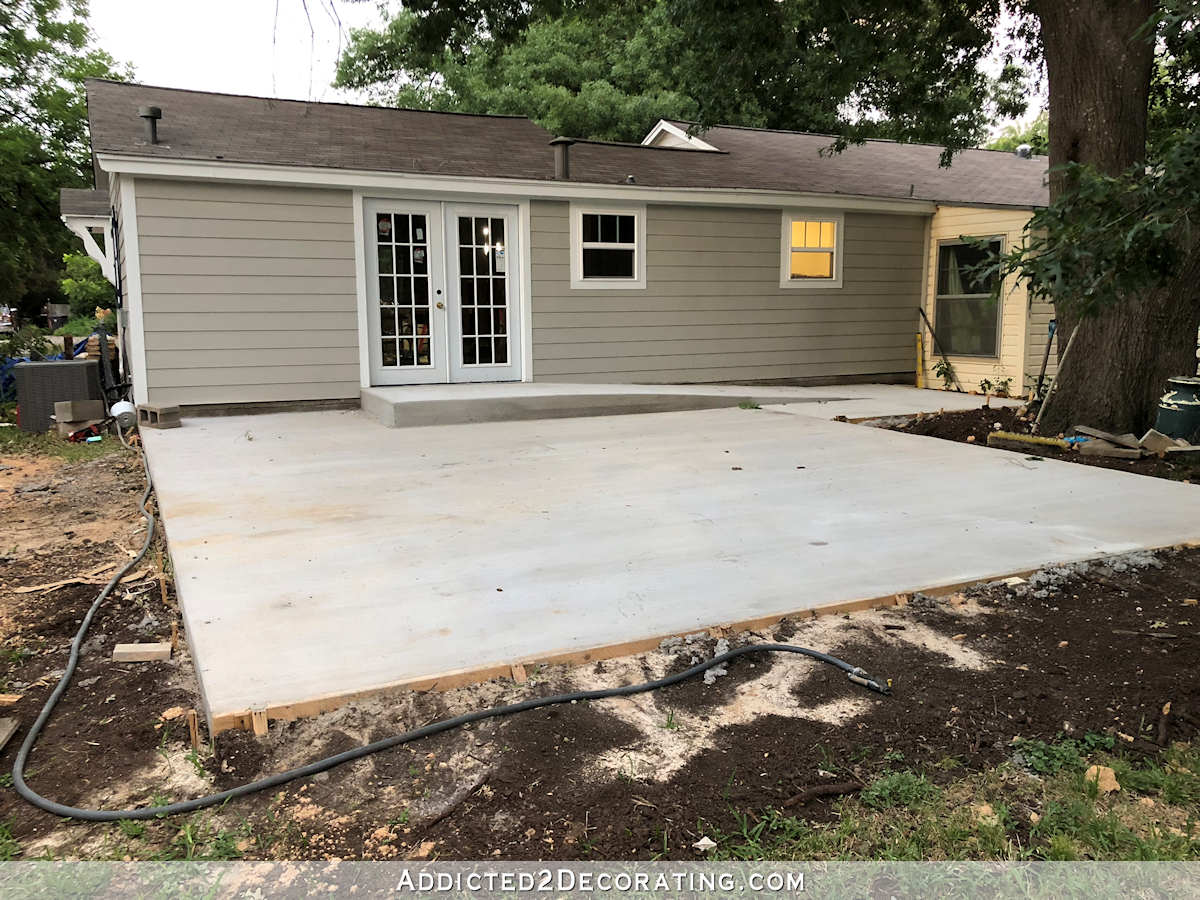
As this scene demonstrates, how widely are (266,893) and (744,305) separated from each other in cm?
949

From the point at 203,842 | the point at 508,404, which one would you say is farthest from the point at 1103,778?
the point at 508,404

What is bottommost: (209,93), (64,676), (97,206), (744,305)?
(64,676)

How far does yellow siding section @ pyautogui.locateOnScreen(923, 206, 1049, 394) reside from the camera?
32.0 feet

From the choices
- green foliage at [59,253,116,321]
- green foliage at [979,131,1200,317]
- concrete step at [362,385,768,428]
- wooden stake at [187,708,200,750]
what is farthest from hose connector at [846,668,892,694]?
green foliage at [59,253,116,321]

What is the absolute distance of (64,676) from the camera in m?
2.59

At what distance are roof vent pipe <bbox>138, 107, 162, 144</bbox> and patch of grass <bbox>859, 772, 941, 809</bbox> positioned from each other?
27.8 ft

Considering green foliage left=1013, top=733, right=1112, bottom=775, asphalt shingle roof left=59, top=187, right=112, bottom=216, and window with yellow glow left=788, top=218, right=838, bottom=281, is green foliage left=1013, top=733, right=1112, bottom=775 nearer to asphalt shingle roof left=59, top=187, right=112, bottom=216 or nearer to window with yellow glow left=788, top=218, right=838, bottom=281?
window with yellow glow left=788, top=218, right=838, bottom=281

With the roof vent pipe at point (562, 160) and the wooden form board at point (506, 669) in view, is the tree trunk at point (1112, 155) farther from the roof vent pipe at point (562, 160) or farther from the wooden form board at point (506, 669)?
the roof vent pipe at point (562, 160)

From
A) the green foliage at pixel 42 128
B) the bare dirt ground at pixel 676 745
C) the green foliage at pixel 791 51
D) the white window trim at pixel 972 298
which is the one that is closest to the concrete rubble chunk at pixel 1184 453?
the bare dirt ground at pixel 676 745

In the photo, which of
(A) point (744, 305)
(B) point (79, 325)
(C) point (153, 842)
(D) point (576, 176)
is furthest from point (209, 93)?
(B) point (79, 325)

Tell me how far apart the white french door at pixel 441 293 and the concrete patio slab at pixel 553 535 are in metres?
2.40

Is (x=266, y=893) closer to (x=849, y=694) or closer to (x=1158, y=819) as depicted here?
(x=849, y=694)

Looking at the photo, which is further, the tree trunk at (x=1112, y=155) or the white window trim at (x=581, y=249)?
the white window trim at (x=581, y=249)

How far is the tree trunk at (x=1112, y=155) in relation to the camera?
6305 mm
